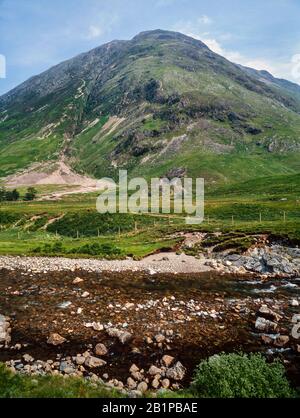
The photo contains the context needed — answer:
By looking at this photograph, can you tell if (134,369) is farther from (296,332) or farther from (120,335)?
(296,332)

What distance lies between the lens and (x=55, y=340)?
93.7 feet

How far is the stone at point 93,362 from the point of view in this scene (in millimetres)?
25062

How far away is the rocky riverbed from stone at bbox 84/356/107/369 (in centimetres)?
7

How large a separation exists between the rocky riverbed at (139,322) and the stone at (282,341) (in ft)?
0.24

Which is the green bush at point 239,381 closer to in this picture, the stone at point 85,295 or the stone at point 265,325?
the stone at point 265,325

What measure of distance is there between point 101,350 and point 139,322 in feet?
20.1

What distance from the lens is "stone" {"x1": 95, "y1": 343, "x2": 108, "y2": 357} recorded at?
88.2 ft

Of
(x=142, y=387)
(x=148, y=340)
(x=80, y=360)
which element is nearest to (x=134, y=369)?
(x=142, y=387)

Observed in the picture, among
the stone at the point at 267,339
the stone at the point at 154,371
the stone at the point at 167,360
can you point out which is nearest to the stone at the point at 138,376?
the stone at the point at 154,371

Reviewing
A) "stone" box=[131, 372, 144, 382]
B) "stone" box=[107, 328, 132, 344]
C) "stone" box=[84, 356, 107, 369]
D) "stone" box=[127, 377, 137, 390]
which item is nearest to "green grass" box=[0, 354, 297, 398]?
"stone" box=[127, 377, 137, 390]
